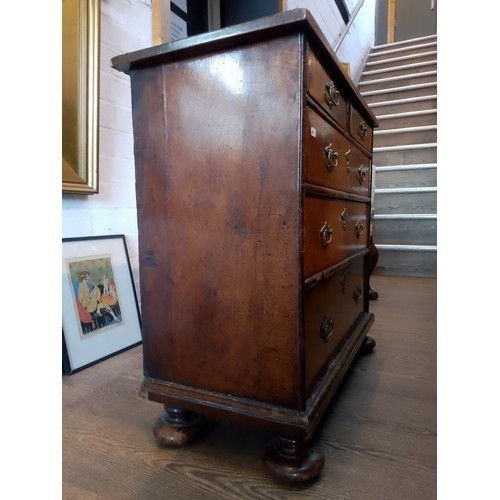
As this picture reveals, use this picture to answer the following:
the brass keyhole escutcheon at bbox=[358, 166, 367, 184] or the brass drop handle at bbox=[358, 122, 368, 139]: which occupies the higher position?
the brass drop handle at bbox=[358, 122, 368, 139]

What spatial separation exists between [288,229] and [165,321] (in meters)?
0.41

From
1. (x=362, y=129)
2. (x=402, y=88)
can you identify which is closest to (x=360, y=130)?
(x=362, y=129)

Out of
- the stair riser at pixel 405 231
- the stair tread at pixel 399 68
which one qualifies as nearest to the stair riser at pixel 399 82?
the stair tread at pixel 399 68

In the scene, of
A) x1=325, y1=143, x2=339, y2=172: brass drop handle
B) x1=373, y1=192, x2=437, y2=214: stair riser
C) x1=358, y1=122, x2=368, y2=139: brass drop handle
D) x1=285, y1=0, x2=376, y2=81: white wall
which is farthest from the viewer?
x1=285, y1=0, x2=376, y2=81: white wall

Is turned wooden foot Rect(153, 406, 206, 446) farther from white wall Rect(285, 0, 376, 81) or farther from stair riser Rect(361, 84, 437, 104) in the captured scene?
stair riser Rect(361, 84, 437, 104)

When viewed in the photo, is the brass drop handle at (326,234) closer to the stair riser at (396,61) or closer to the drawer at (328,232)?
the drawer at (328,232)

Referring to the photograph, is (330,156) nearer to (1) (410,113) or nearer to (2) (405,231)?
(2) (405,231)

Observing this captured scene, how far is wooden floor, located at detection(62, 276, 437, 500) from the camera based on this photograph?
0.78 m

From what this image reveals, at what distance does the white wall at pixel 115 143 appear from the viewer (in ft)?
4.72

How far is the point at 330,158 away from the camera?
3.12 ft

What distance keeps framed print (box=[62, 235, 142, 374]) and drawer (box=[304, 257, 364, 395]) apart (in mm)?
896

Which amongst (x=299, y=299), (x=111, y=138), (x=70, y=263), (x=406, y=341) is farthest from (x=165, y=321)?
(x=406, y=341)

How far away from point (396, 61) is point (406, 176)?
238 centimetres

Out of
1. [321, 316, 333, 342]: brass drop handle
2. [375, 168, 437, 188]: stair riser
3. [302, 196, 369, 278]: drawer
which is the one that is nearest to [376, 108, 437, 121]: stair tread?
[375, 168, 437, 188]: stair riser
